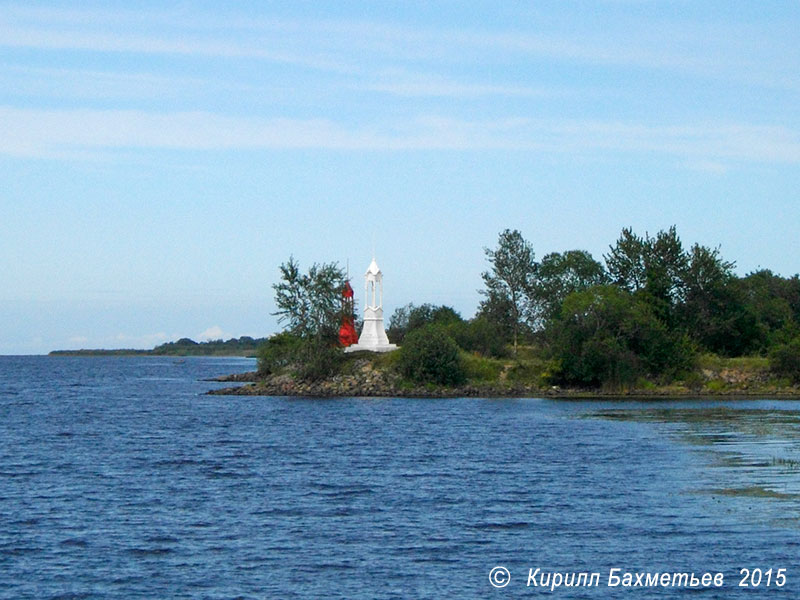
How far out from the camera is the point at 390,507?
3020 centimetres

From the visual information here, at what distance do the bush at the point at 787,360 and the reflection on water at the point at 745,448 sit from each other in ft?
55.6

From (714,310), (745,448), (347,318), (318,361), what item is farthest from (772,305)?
(745,448)

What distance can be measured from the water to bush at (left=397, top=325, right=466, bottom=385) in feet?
105

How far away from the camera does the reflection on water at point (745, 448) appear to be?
2956cm

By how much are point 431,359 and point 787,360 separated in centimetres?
3217

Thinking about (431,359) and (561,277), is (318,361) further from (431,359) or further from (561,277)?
(561,277)

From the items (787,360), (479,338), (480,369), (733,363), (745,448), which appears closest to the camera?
(745,448)

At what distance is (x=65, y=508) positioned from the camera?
30312mm

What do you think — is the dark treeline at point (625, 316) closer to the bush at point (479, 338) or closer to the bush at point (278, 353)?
the bush at point (479, 338)

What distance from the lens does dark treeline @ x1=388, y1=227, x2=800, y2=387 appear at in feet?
293

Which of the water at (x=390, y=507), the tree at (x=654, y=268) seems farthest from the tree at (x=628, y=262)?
the water at (x=390, y=507)

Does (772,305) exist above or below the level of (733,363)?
above

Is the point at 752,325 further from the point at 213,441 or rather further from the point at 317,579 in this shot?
the point at 317,579

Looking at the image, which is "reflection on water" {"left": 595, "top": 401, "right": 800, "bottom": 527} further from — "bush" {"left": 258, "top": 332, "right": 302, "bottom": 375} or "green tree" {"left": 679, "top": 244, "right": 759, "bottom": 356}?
"bush" {"left": 258, "top": 332, "right": 302, "bottom": 375}
